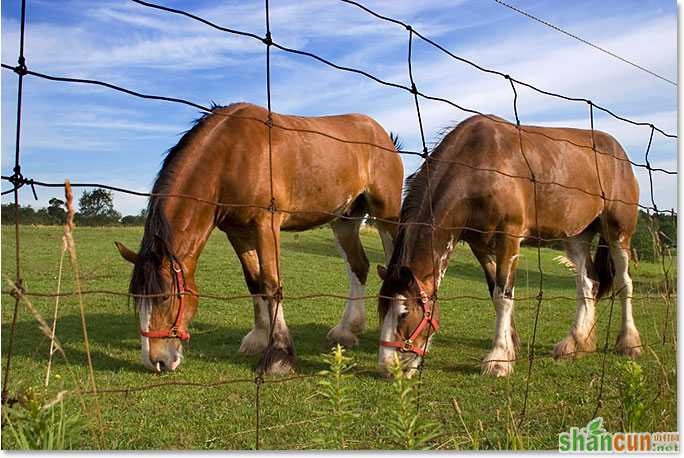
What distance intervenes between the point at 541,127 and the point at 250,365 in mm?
3324

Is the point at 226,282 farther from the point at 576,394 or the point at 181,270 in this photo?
the point at 576,394

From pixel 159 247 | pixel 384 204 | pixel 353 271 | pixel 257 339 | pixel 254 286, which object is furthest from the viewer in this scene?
pixel 353 271

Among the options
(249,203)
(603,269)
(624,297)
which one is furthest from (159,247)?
(603,269)

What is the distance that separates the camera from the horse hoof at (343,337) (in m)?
6.09

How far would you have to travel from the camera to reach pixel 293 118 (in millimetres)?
5930

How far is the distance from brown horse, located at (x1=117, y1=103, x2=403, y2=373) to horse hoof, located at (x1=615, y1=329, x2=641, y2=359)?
234cm

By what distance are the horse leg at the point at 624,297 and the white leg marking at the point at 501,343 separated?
3.70 feet

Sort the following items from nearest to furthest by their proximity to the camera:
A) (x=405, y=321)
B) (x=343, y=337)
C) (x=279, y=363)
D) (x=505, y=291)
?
(x=405, y=321)
(x=279, y=363)
(x=505, y=291)
(x=343, y=337)

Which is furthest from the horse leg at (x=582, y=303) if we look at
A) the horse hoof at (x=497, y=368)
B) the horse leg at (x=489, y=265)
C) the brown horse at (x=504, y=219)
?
the horse hoof at (x=497, y=368)

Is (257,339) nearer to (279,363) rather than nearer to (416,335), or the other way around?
(279,363)

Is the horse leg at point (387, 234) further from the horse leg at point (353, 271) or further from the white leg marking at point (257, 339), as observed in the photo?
the white leg marking at point (257, 339)

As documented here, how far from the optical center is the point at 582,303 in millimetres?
5895

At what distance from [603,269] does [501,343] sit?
2.02 metres

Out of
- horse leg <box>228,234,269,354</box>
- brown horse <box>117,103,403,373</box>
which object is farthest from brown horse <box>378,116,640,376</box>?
horse leg <box>228,234,269,354</box>
